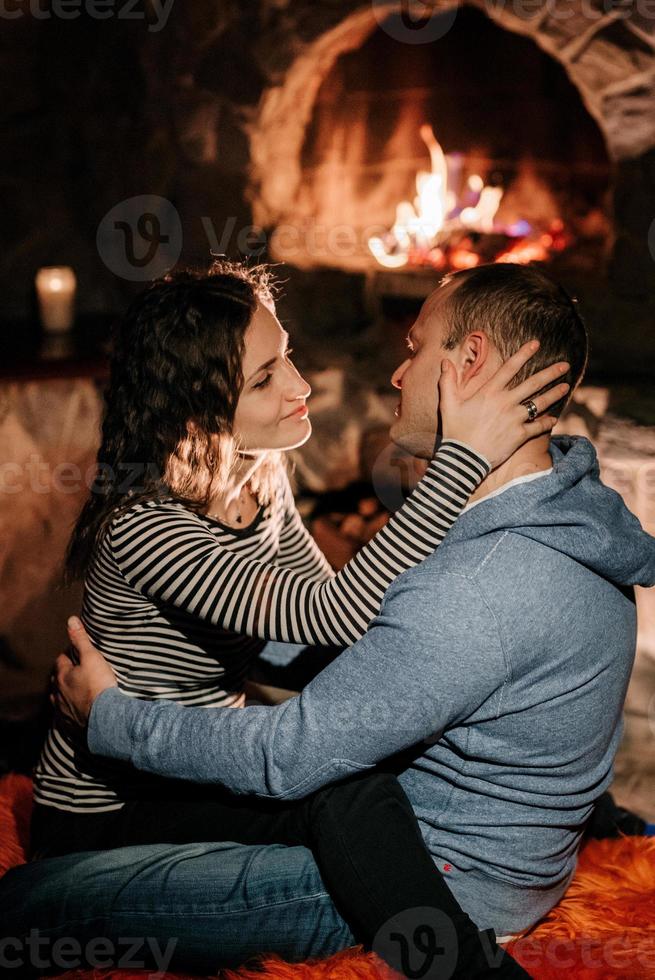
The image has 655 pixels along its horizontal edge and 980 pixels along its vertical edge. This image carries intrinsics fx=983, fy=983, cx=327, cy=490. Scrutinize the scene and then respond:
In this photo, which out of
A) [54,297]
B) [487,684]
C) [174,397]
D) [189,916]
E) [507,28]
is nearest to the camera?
[487,684]

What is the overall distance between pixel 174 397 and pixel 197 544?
0.25 meters

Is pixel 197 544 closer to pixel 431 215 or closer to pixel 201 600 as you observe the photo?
pixel 201 600

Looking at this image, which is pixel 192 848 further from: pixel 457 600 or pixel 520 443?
pixel 520 443

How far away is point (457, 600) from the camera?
112 cm

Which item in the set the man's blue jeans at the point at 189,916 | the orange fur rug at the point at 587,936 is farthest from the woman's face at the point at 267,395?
the orange fur rug at the point at 587,936

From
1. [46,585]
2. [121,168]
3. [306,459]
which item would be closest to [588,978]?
[46,585]

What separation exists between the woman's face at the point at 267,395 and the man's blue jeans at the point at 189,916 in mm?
598

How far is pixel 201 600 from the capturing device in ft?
4.44

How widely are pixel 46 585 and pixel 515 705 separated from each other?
1657mm

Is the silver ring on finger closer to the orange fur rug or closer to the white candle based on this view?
the orange fur rug

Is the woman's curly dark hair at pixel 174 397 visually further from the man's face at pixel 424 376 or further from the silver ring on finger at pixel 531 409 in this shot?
the silver ring on finger at pixel 531 409

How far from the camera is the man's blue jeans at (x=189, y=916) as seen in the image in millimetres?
1248

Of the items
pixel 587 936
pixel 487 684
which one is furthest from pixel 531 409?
pixel 587 936

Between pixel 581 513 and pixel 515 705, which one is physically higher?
pixel 581 513
